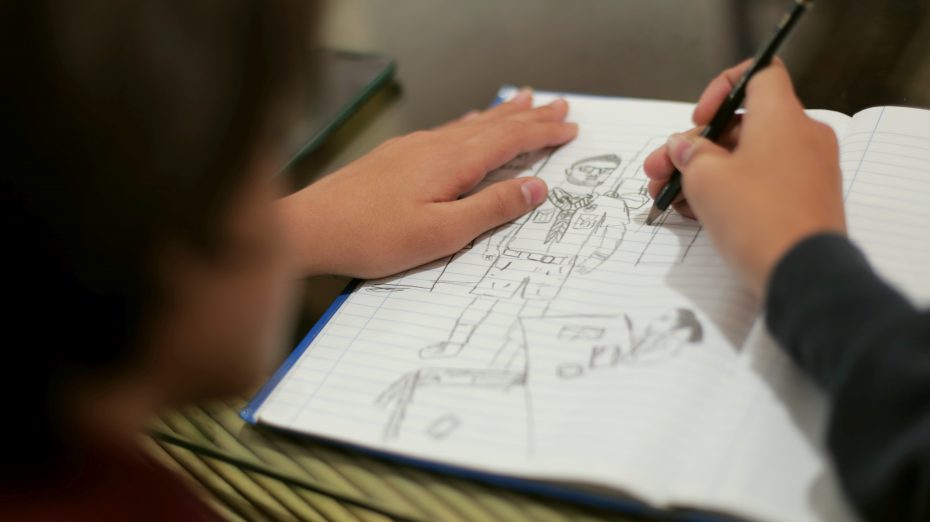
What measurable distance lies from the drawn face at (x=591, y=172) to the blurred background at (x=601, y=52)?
6.6 inches

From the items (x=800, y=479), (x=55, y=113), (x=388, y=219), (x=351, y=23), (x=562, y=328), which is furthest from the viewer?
(x=351, y=23)

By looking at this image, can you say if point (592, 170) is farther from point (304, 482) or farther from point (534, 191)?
point (304, 482)

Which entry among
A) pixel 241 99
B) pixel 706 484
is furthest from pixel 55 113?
pixel 706 484

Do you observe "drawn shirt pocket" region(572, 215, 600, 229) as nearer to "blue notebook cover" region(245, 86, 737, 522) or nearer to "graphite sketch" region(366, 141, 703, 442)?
"graphite sketch" region(366, 141, 703, 442)

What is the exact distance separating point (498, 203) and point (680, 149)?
155 mm

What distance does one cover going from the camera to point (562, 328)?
538 mm

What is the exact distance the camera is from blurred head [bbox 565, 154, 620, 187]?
0.69 m

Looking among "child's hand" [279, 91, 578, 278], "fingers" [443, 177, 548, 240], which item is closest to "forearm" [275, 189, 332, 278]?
"child's hand" [279, 91, 578, 278]

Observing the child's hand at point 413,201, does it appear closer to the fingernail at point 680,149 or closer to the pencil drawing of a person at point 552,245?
the pencil drawing of a person at point 552,245

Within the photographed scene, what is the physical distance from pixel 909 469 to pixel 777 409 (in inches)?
3.1

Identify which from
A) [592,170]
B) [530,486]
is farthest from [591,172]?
[530,486]

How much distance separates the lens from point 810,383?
18.0 inches

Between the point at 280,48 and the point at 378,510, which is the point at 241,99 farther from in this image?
the point at 378,510

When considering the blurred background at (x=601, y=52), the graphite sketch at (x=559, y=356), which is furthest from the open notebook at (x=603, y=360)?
the blurred background at (x=601, y=52)
